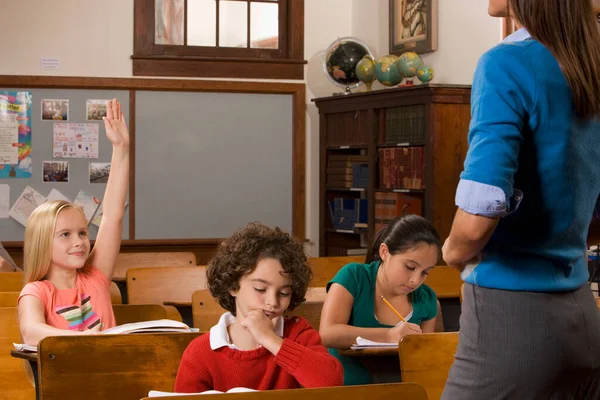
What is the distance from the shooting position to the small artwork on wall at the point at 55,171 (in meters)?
7.32

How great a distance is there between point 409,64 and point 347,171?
3.37 ft

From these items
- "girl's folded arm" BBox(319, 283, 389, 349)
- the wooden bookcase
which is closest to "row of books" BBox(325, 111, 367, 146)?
the wooden bookcase

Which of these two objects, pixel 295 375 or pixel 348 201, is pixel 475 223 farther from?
pixel 348 201

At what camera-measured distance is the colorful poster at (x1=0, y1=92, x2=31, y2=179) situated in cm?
724

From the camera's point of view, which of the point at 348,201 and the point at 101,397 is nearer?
the point at 101,397

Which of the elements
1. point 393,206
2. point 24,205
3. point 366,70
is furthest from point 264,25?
point 24,205

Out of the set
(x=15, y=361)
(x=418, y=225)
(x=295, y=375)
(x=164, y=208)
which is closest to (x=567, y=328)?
(x=295, y=375)

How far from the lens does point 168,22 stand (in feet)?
24.8

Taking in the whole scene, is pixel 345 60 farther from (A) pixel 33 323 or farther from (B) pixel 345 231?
(A) pixel 33 323

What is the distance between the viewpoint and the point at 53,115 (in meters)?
7.29

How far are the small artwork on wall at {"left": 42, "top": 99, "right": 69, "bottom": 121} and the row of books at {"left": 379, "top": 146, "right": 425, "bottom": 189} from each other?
8.41 feet

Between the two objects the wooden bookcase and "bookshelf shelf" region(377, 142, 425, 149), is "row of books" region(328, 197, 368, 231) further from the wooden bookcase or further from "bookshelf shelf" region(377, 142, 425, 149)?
"bookshelf shelf" region(377, 142, 425, 149)

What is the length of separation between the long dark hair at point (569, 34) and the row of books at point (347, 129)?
5318mm

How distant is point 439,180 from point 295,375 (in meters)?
4.18
